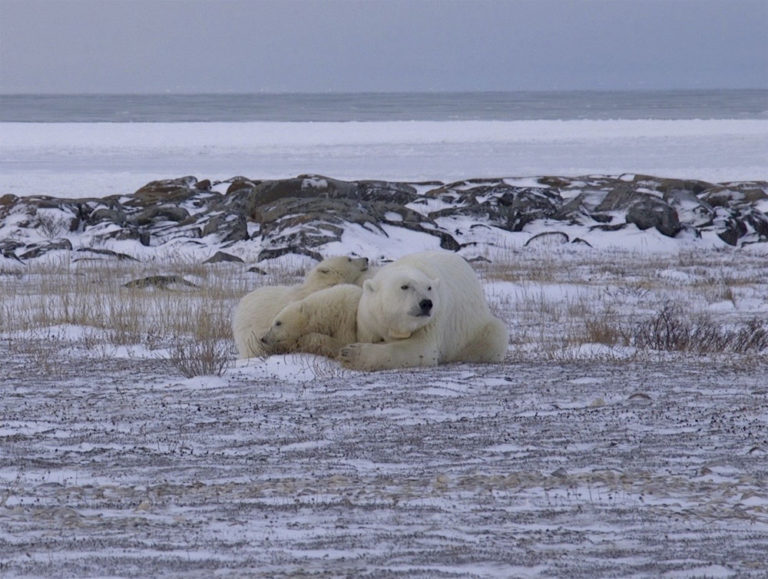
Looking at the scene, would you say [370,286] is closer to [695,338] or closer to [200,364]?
[200,364]

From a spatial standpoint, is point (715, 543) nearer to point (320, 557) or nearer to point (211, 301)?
point (320, 557)

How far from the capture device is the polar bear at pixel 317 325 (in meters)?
7.41

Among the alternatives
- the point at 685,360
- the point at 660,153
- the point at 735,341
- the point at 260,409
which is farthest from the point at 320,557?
the point at 660,153

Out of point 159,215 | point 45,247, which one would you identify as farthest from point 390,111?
point 45,247

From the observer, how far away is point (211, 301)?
10867 millimetres

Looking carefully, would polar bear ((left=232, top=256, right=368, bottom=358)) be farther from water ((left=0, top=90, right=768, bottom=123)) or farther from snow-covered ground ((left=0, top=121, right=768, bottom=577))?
water ((left=0, top=90, right=768, bottom=123))

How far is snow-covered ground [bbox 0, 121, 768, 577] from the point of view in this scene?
131 inches

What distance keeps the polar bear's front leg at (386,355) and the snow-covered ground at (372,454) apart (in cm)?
20

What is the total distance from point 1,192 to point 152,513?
2678cm

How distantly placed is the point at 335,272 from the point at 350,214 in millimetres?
11580

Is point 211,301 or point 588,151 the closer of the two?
point 211,301

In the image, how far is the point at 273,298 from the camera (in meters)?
8.08

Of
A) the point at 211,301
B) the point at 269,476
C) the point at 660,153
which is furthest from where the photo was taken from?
the point at 660,153

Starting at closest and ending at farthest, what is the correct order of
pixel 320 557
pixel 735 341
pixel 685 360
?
pixel 320 557
pixel 685 360
pixel 735 341
